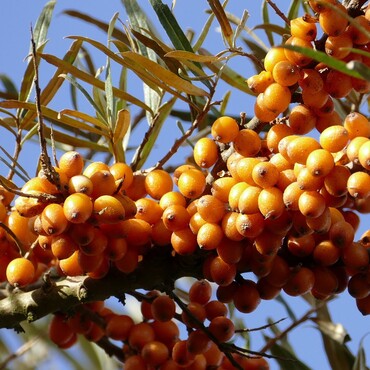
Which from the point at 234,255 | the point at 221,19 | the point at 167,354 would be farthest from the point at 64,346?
the point at 221,19

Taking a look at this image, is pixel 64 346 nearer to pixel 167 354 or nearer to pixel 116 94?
pixel 167 354

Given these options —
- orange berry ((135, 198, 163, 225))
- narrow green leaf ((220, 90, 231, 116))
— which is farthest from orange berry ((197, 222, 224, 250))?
narrow green leaf ((220, 90, 231, 116))

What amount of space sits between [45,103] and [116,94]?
7.5 inches

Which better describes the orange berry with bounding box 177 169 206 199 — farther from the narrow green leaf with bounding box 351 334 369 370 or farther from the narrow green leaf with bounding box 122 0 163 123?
the narrow green leaf with bounding box 351 334 369 370

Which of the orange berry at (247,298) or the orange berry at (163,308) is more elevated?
the orange berry at (163,308)

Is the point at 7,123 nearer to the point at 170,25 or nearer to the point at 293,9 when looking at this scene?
the point at 170,25

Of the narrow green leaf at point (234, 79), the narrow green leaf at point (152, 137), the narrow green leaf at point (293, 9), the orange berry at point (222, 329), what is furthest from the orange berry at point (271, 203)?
the narrow green leaf at point (293, 9)

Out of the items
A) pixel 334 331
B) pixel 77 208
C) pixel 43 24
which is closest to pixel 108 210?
pixel 77 208

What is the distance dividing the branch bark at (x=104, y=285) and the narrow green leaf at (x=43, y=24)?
0.59m

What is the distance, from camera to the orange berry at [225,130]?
1.37 metres

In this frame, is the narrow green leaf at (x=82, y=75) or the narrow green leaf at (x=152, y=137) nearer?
the narrow green leaf at (x=82, y=75)

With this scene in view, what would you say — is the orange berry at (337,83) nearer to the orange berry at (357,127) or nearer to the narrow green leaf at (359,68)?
the orange berry at (357,127)

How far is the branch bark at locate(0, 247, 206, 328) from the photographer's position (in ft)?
4.74

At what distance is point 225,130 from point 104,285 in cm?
36
